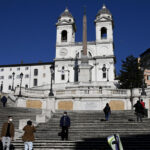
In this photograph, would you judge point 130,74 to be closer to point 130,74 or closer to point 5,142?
point 130,74

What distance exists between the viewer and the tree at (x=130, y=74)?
50625mm

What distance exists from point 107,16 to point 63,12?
15.7 m

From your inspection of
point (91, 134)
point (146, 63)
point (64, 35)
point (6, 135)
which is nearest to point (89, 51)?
point (64, 35)

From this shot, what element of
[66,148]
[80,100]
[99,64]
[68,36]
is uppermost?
[68,36]

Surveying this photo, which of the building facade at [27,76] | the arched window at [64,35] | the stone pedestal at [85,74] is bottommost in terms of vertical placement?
the stone pedestal at [85,74]

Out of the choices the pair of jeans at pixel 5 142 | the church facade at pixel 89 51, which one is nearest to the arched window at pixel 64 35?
the church facade at pixel 89 51

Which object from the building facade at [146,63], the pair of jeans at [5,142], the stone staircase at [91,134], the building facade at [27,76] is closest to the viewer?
the pair of jeans at [5,142]

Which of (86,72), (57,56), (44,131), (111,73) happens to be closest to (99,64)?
(111,73)

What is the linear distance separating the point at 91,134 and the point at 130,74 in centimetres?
3953

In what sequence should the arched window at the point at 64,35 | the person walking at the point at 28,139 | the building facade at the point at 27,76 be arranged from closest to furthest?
the person walking at the point at 28,139 → the arched window at the point at 64,35 → the building facade at the point at 27,76

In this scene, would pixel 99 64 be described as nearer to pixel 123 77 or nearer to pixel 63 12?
pixel 123 77

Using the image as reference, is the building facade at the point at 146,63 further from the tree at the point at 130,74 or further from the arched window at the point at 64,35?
the arched window at the point at 64,35

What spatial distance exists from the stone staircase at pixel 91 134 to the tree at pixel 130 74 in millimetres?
29770

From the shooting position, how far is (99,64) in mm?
71375
